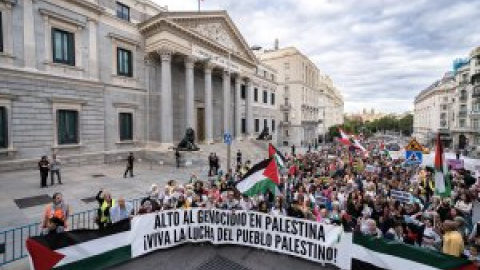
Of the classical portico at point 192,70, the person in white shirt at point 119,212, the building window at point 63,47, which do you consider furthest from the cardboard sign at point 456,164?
the building window at point 63,47

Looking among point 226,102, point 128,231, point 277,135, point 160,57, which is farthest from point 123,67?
point 277,135

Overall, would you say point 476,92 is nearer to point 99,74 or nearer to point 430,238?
point 430,238

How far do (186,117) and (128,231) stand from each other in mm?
20941

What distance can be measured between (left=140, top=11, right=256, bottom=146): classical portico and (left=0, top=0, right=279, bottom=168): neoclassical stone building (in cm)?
11

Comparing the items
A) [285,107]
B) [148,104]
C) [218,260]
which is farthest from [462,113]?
[218,260]

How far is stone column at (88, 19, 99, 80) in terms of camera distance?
20.2m

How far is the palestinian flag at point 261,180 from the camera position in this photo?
7.93 metres

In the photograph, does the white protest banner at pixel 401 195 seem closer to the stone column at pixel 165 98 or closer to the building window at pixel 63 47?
the stone column at pixel 165 98

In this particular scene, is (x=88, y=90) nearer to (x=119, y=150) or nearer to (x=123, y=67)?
(x=123, y=67)

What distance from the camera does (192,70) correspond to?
86.1 feet

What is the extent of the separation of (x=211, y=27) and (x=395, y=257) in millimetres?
29350

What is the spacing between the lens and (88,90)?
2042 cm

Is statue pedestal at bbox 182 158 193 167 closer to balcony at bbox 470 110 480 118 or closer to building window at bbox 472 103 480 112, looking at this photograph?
balcony at bbox 470 110 480 118

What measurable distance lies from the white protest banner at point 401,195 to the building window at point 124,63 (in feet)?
75.3
